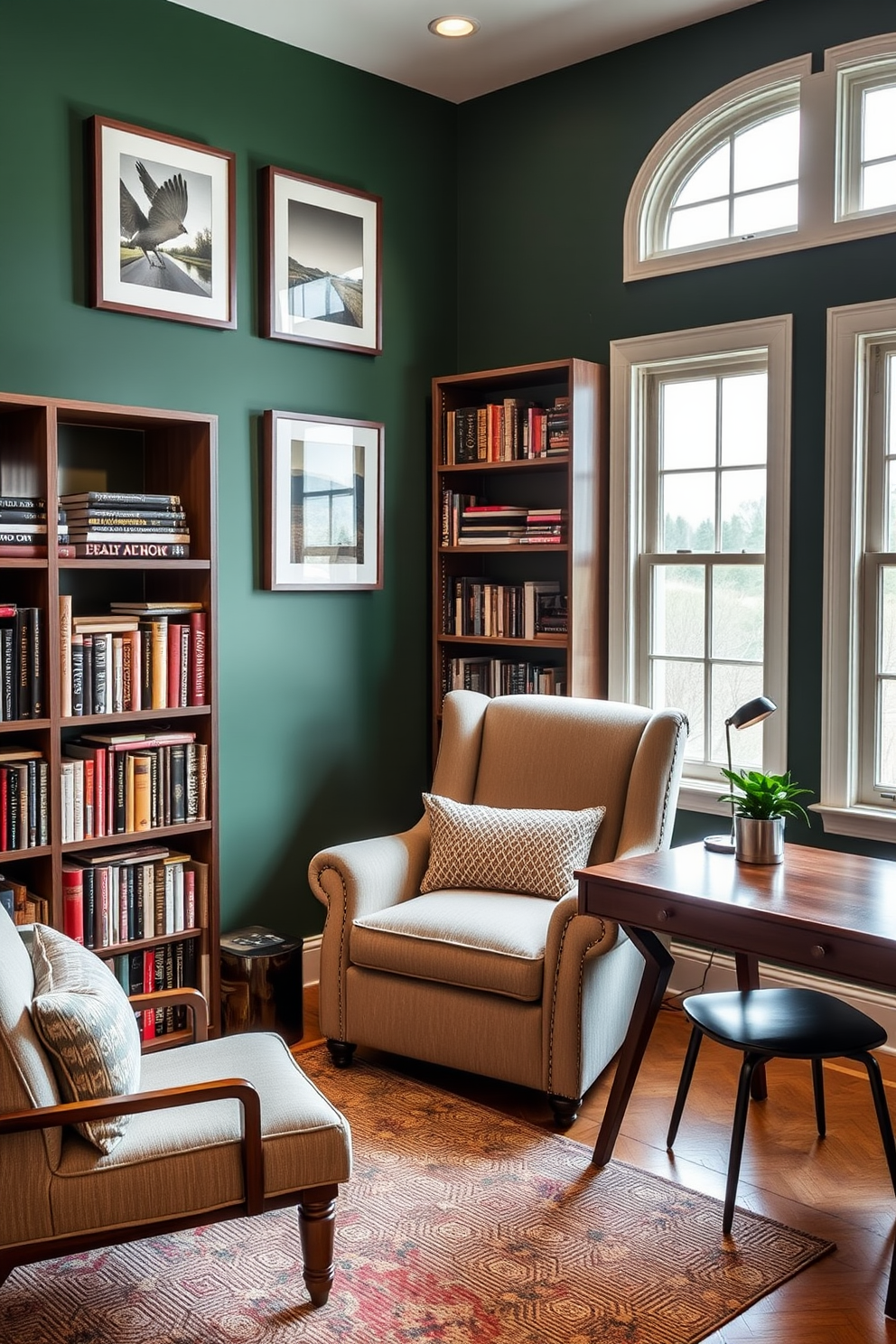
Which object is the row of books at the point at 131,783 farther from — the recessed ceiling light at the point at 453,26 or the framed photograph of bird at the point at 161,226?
the recessed ceiling light at the point at 453,26

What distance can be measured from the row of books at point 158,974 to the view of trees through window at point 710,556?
1853mm

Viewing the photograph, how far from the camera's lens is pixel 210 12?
3975 millimetres

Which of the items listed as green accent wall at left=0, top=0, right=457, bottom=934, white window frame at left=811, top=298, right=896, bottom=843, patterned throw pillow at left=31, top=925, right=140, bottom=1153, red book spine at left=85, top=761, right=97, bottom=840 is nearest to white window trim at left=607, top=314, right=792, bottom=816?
white window frame at left=811, top=298, right=896, bottom=843

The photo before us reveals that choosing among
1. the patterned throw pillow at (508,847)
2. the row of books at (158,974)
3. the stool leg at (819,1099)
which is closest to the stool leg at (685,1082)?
the stool leg at (819,1099)

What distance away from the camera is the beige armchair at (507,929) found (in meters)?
3.23

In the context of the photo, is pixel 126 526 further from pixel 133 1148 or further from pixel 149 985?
pixel 133 1148

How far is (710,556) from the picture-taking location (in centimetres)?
420

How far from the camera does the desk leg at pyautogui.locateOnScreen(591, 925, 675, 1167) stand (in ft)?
9.77

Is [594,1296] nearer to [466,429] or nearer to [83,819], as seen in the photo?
[83,819]

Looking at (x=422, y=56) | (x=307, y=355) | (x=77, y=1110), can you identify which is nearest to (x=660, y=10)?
(x=422, y=56)

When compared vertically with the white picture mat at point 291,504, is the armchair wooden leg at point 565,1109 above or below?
below

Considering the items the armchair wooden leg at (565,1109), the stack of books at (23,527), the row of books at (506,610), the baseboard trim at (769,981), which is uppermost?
the stack of books at (23,527)

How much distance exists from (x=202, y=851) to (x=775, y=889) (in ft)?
5.91

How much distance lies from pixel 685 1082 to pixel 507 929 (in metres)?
0.63
